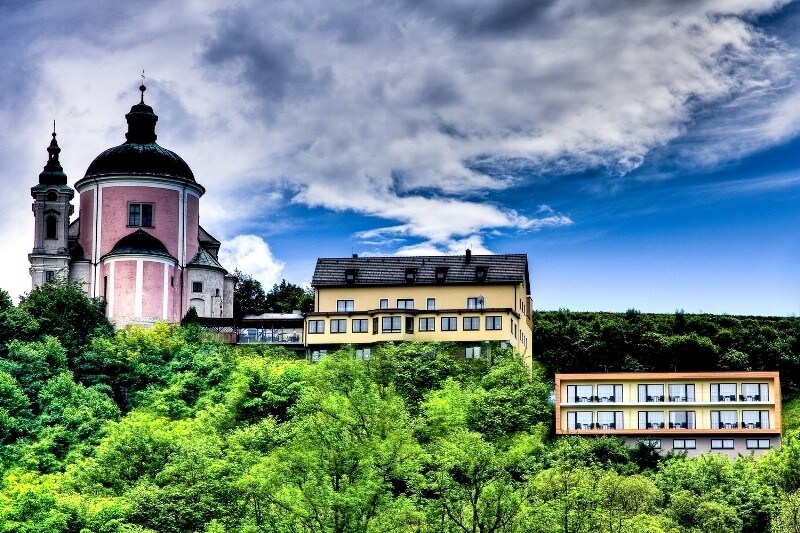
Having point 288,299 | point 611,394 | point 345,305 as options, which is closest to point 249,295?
point 288,299

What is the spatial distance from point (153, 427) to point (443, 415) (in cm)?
1652

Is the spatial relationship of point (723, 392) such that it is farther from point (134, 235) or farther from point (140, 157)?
point (140, 157)

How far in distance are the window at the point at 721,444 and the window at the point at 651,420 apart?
10.9ft

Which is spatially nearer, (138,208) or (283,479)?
(283,479)

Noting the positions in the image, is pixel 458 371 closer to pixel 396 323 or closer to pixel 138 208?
pixel 396 323

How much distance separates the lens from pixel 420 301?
343ft

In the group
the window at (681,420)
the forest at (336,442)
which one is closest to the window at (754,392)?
the forest at (336,442)

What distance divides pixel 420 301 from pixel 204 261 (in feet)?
60.3

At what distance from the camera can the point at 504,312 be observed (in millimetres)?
101562

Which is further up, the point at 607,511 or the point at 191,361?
the point at 191,361

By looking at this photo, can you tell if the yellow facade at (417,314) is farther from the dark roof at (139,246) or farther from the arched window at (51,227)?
the arched window at (51,227)

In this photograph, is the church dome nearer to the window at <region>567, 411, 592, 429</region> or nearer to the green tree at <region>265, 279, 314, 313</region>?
the green tree at <region>265, 279, 314, 313</region>

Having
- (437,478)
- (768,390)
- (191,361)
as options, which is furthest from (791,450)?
(191,361)

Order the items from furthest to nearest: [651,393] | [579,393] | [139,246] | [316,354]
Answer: [139,246]
[316,354]
[579,393]
[651,393]
